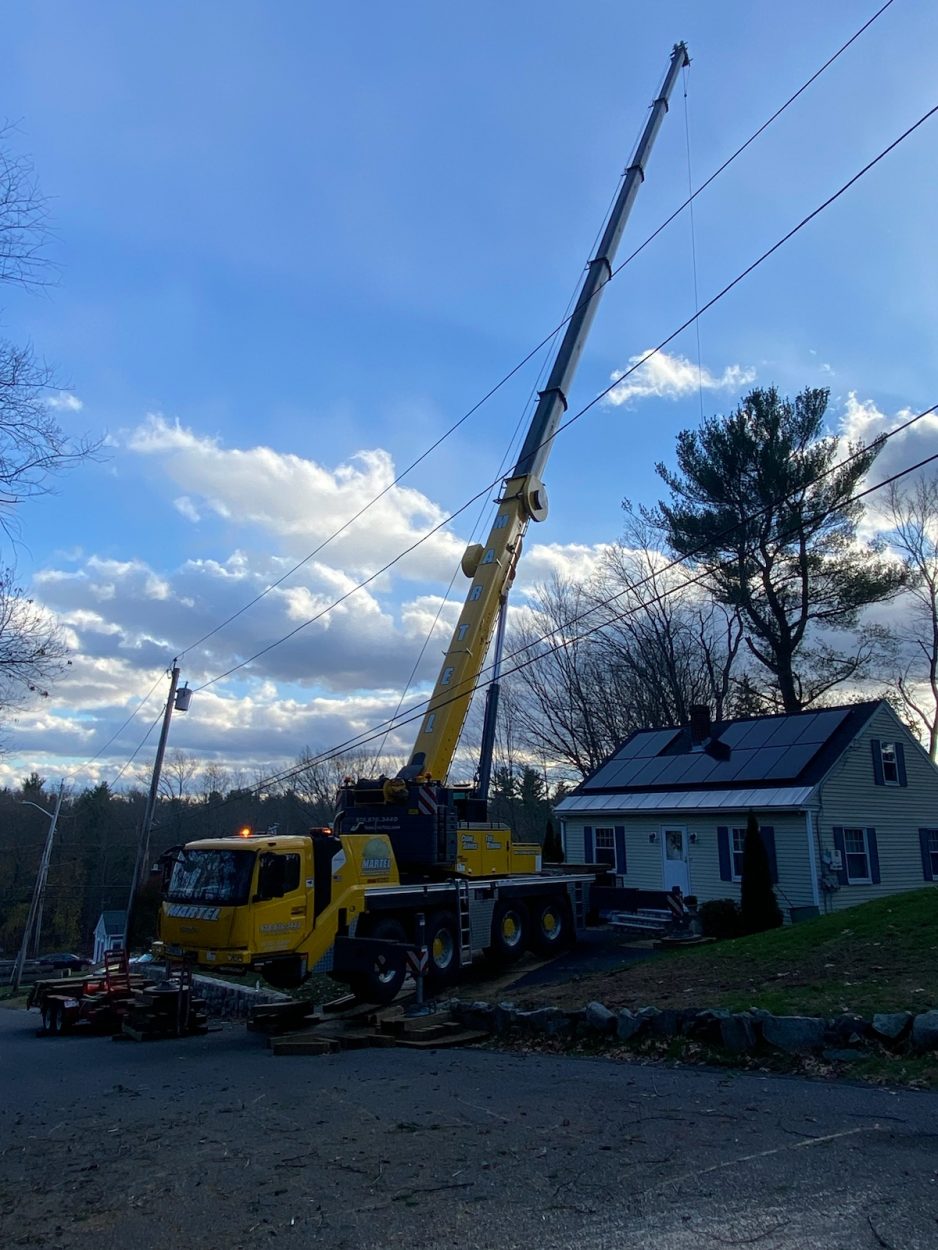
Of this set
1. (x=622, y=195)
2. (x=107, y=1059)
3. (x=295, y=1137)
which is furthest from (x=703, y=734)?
(x=295, y=1137)

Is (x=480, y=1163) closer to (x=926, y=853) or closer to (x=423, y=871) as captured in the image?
(x=423, y=871)

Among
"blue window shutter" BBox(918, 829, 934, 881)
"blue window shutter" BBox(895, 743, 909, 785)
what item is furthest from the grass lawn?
"blue window shutter" BBox(918, 829, 934, 881)

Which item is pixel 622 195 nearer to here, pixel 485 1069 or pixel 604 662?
pixel 485 1069

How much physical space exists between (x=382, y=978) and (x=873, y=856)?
13.2m

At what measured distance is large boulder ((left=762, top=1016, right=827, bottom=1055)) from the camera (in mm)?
8031

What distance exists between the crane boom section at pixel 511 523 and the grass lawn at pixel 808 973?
4.38 metres

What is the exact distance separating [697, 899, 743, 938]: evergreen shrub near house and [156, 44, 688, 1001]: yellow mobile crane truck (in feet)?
7.99

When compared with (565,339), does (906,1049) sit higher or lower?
lower

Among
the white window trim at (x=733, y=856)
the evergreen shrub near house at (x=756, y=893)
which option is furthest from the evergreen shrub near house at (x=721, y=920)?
the white window trim at (x=733, y=856)

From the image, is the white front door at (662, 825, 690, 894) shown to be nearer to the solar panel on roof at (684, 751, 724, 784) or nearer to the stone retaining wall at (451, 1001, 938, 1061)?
the solar panel on roof at (684, 751, 724, 784)

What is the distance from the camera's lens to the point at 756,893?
18500mm

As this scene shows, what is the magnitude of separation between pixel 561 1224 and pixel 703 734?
21171 mm

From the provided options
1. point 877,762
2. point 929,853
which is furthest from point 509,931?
point 929,853

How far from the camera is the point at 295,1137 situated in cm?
655
